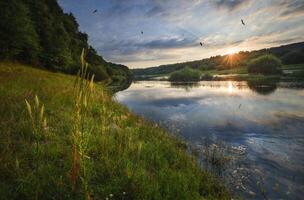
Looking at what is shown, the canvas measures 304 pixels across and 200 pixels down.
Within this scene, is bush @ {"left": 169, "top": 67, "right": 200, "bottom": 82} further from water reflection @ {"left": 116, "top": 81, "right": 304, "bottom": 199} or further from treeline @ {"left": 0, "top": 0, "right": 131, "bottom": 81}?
water reflection @ {"left": 116, "top": 81, "right": 304, "bottom": 199}

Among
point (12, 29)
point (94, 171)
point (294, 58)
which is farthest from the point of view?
point (294, 58)

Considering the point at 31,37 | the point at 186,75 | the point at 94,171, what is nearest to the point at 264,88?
the point at 31,37

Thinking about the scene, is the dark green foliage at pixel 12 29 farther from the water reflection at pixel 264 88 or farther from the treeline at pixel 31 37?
the water reflection at pixel 264 88

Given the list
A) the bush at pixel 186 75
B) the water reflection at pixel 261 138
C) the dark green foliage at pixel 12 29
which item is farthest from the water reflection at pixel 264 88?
the bush at pixel 186 75

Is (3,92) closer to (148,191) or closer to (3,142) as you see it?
(3,142)

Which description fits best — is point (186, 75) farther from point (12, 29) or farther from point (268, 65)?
point (12, 29)

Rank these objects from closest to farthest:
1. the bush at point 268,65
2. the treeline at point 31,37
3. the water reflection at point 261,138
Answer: the water reflection at point 261,138 → the treeline at point 31,37 → the bush at point 268,65

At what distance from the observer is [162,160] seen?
7.28m

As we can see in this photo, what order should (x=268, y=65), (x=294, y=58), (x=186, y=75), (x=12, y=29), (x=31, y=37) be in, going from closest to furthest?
1. (x=12, y=29)
2. (x=31, y=37)
3. (x=268, y=65)
4. (x=186, y=75)
5. (x=294, y=58)

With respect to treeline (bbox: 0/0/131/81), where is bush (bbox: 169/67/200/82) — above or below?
below

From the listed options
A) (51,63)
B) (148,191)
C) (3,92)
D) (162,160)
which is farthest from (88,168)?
(51,63)

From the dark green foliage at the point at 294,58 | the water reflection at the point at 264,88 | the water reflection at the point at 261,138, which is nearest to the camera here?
the water reflection at the point at 261,138

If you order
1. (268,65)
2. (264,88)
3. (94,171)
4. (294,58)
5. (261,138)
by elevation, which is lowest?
(264,88)

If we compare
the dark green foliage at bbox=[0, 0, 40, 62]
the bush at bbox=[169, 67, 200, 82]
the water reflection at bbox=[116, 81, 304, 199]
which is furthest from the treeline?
the bush at bbox=[169, 67, 200, 82]
